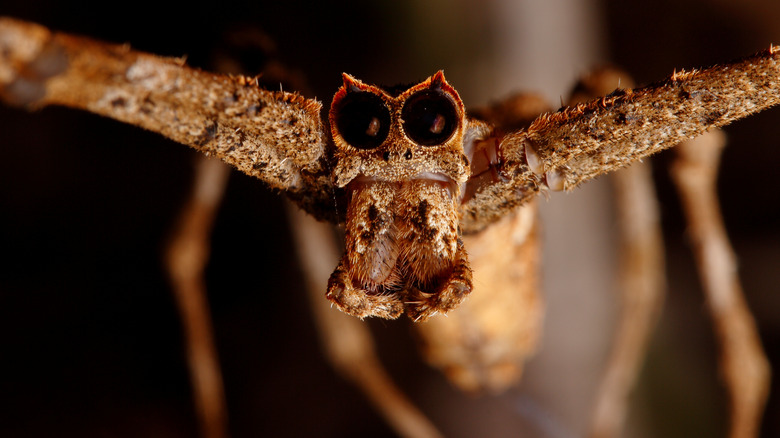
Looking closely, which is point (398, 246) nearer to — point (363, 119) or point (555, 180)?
point (363, 119)

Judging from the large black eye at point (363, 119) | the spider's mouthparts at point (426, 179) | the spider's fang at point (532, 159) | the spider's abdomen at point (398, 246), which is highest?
the spider's fang at point (532, 159)

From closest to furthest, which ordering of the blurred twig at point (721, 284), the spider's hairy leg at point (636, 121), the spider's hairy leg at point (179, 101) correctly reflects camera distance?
the spider's hairy leg at point (179, 101) → the spider's hairy leg at point (636, 121) → the blurred twig at point (721, 284)

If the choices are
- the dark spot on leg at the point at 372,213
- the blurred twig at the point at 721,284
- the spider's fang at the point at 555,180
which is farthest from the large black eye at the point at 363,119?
the blurred twig at the point at 721,284

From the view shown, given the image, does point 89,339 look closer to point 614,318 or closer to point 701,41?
point 614,318

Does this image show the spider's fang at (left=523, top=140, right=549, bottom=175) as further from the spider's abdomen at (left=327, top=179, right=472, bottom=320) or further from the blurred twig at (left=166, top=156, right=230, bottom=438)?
the blurred twig at (left=166, top=156, right=230, bottom=438)

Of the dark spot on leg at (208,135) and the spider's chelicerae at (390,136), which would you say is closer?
the spider's chelicerae at (390,136)

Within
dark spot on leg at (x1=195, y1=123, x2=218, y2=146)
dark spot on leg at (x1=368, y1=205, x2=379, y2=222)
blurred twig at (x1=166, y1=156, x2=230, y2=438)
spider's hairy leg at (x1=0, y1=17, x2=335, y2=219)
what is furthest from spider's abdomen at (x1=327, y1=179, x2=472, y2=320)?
blurred twig at (x1=166, y1=156, x2=230, y2=438)

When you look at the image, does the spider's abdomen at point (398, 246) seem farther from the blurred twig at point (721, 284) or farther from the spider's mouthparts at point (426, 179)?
the blurred twig at point (721, 284)

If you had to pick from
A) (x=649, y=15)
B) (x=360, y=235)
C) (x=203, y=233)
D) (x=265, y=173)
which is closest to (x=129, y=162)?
(x=203, y=233)

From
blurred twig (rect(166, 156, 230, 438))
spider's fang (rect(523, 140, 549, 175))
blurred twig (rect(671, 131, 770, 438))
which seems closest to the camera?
spider's fang (rect(523, 140, 549, 175))
